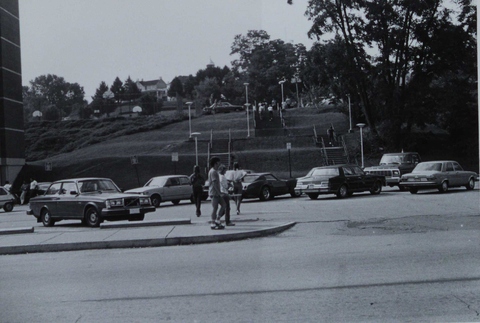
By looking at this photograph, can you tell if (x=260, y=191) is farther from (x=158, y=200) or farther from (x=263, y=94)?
(x=263, y=94)

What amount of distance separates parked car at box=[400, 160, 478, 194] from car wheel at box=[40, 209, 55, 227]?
51.4ft

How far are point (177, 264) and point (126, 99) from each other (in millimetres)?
111149

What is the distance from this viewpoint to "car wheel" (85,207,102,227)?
17.5 metres

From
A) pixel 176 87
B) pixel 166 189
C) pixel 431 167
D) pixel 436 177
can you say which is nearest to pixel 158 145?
pixel 166 189

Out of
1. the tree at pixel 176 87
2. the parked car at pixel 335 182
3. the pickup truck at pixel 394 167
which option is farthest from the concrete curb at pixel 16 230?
the tree at pixel 176 87

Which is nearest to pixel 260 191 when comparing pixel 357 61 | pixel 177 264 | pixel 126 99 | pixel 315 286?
pixel 177 264

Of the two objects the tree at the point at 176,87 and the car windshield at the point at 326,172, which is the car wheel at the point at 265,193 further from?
the tree at the point at 176,87

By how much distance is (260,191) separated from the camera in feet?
93.1

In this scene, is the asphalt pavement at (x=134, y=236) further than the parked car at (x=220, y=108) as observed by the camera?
No

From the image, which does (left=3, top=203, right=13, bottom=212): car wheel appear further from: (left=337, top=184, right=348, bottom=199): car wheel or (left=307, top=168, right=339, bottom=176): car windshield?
(left=337, top=184, right=348, bottom=199): car wheel

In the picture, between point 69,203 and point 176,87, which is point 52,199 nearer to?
point 69,203

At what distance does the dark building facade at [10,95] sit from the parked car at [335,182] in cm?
3277

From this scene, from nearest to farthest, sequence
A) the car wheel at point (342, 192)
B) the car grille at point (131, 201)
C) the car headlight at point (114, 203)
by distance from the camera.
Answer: the car headlight at point (114, 203), the car grille at point (131, 201), the car wheel at point (342, 192)

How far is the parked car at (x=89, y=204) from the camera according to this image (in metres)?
17.3
